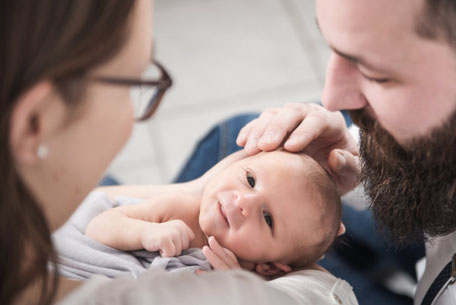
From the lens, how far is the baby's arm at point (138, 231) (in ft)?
3.78

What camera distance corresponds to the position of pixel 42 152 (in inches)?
27.5

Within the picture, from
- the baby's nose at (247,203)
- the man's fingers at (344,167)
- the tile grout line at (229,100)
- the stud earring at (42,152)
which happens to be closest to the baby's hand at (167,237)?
the baby's nose at (247,203)

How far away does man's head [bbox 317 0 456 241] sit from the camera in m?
0.81

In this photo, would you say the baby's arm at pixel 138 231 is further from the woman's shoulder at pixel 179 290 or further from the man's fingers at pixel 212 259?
the woman's shoulder at pixel 179 290

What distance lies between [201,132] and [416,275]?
4.42 ft

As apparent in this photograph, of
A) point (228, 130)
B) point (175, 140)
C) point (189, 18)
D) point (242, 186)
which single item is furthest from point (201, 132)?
point (242, 186)

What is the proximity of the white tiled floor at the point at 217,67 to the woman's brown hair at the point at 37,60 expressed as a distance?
1672 mm

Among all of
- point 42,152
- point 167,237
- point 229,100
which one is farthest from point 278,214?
point 229,100

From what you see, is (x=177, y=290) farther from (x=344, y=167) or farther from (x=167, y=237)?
(x=344, y=167)

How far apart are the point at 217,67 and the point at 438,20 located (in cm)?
201

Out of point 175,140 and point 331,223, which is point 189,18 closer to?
point 175,140

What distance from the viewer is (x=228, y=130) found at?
5.14 feet

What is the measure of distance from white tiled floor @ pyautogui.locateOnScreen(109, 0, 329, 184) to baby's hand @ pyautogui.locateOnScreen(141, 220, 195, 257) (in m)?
1.22

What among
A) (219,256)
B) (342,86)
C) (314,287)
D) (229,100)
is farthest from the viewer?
(229,100)
